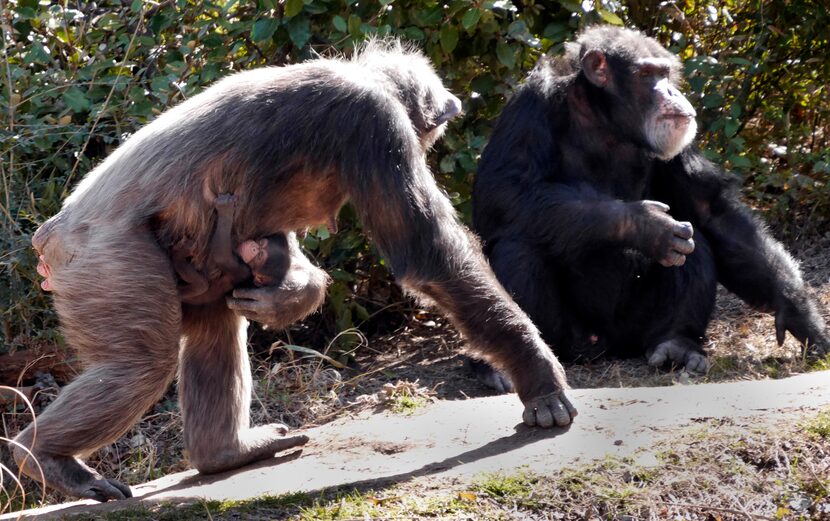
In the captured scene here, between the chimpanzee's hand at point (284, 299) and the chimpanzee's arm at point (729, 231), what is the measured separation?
9.87ft

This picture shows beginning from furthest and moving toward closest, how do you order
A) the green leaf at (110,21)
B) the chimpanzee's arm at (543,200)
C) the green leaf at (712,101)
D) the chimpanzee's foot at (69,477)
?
the green leaf at (712,101), the green leaf at (110,21), the chimpanzee's arm at (543,200), the chimpanzee's foot at (69,477)

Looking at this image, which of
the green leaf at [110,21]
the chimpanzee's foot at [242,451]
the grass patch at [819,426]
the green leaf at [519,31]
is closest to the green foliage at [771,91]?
the green leaf at [519,31]

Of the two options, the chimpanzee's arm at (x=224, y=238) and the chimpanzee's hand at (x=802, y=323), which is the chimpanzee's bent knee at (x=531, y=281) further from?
the chimpanzee's arm at (x=224, y=238)

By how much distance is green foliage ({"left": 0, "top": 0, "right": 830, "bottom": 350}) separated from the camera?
22.0ft

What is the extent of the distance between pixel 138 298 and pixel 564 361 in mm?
3215

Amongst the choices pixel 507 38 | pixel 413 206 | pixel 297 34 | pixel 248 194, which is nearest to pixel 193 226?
pixel 248 194

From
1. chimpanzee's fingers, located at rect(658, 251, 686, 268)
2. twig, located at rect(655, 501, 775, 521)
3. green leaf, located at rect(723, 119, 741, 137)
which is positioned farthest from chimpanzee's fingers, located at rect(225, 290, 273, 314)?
green leaf, located at rect(723, 119, 741, 137)

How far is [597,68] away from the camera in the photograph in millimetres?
6754

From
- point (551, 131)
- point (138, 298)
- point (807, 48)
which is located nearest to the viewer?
point (138, 298)

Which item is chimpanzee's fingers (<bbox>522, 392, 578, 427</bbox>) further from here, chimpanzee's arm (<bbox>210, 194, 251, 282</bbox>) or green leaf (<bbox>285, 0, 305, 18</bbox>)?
green leaf (<bbox>285, 0, 305, 18</bbox>)

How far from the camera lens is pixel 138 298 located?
14.3 feet

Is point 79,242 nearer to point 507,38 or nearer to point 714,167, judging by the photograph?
point 507,38

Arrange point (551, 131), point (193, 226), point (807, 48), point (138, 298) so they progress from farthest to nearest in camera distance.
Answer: point (807, 48) → point (551, 131) → point (193, 226) → point (138, 298)

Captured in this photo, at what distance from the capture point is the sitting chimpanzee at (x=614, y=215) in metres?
6.48
